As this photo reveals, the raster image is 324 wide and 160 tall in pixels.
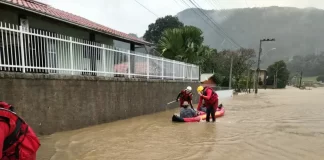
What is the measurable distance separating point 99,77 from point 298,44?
183 m

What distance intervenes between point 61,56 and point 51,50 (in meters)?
0.40

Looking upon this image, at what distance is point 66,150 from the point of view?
621cm

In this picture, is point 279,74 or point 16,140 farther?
point 279,74

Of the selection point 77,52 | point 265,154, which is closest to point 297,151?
point 265,154

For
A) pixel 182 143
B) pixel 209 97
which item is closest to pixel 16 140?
pixel 182 143

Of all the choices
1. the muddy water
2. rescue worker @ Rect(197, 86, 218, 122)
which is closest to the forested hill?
rescue worker @ Rect(197, 86, 218, 122)

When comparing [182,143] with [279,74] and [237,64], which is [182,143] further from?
[279,74]

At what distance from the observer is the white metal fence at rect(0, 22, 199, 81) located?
6711mm

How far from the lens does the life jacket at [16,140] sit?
2252 mm

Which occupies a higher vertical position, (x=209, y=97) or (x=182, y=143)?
(x=209, y=97)

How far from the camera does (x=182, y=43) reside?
754 inches

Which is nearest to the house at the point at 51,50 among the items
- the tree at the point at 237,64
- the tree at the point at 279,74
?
the tree at the point at 237,64

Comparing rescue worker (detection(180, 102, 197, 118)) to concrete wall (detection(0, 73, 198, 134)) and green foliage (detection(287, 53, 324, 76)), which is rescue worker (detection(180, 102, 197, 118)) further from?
green foliage (detection(287, 53, 324, 76))

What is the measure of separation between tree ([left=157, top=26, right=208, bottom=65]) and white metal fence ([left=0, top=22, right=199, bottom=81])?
18.9 feet
